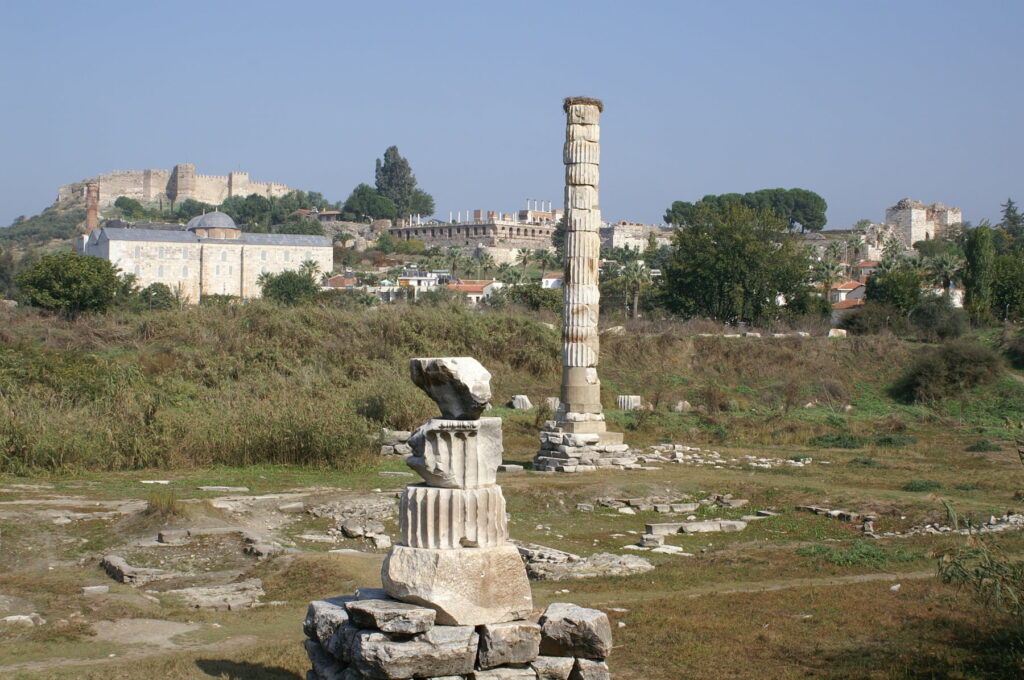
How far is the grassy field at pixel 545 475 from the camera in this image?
29.8 ft

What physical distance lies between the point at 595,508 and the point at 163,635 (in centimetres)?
901

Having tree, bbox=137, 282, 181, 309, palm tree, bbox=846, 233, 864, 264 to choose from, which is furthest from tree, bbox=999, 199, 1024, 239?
tree, bbox=137, 282, 181, 309

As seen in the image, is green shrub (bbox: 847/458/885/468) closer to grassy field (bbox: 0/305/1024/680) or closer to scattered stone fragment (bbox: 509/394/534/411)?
grassy field (bbox: 0/305/1024/680)

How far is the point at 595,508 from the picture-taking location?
56.7ft

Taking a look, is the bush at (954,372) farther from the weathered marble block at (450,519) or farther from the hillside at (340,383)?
the weathered marble block at (450,519)

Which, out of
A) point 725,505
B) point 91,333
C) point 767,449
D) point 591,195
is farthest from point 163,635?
point 91,333

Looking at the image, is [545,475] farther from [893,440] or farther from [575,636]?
[575,636]

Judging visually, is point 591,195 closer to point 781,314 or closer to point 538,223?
point 781,314

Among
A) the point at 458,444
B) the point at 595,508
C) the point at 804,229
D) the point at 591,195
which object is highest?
the point at 804,229

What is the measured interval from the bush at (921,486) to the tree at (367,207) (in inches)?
4785

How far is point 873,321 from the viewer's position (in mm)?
46656

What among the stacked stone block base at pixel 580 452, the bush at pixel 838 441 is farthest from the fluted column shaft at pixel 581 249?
the bush at pixel 838 441

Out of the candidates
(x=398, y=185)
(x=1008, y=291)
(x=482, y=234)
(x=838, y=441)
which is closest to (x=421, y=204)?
(x=398, y=185)

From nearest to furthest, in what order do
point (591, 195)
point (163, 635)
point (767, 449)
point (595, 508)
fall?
point (163, 635)
point (595, 508)
point (591, 195)
point (767, 449)
